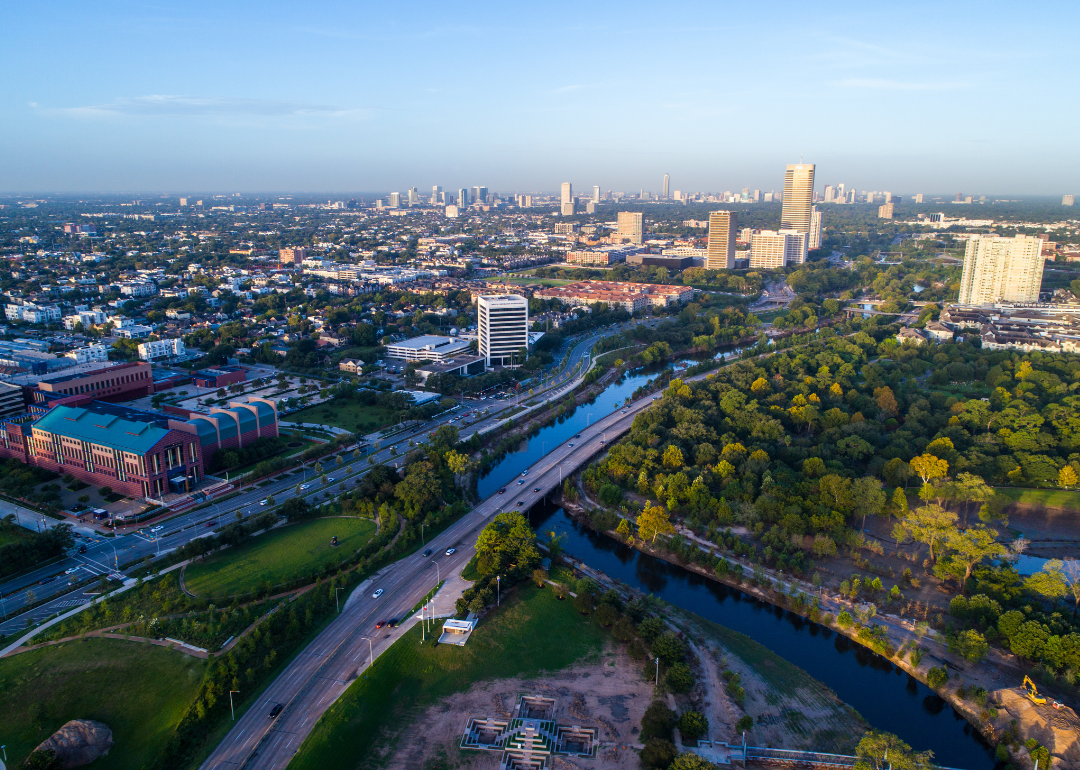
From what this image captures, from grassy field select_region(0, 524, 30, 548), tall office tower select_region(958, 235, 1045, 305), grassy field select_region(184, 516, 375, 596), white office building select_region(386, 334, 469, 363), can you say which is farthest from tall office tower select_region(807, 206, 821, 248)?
grassy field select_region(0, 524, 30, 548)

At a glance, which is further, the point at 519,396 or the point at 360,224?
the point at 360,224

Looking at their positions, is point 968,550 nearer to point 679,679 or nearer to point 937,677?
point 937,677

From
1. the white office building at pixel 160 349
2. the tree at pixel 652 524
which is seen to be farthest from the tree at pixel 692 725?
the white office building at pixel 160 349

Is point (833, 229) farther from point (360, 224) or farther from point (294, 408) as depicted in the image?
point (294, 408)

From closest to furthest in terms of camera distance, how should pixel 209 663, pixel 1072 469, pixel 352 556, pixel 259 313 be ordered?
1. pixel 209 663
2. pixel 352 556
3. pixel 1072 469
4. pixel 259 313

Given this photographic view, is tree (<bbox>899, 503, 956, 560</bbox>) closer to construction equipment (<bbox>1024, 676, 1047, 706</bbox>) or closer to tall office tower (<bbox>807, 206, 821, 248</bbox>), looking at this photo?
construction equipment (<bbox>1024, 676, 1047, 706</bbox>)

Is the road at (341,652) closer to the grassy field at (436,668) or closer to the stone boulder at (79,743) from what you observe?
the grassy field at (436,668)

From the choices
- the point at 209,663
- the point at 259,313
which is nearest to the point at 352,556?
the point at 209,663

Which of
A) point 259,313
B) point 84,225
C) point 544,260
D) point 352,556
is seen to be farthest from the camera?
point 84,225
